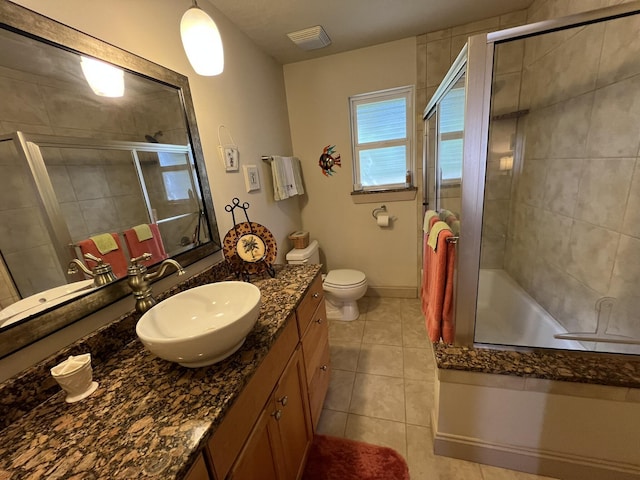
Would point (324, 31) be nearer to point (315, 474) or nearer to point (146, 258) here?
point (146, 258)

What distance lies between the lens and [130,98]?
1.07 metres

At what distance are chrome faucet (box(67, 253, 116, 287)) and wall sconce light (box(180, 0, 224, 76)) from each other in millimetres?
851

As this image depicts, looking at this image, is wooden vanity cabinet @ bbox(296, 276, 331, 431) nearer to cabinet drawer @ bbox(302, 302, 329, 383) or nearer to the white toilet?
cabinet drawer @ bbox(302, 302, 329, 383)

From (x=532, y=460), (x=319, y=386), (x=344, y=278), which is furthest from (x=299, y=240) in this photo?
(x=532, y=460)

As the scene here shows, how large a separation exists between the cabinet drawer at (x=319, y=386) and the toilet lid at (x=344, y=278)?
75cm

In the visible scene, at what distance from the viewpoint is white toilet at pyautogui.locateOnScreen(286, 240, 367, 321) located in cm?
225

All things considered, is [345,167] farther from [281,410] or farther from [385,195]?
[281,410]

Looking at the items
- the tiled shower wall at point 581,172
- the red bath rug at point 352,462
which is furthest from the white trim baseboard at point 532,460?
the tiled shower wall at point 581,172

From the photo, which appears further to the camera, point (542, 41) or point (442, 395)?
point (542, 41)

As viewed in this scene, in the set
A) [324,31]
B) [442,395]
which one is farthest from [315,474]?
[324,31]

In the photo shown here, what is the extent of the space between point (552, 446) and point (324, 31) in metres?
2.68

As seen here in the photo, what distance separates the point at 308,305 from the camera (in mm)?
1313

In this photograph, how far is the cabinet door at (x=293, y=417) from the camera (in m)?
0.98

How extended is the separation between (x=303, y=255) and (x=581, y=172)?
1.85m
